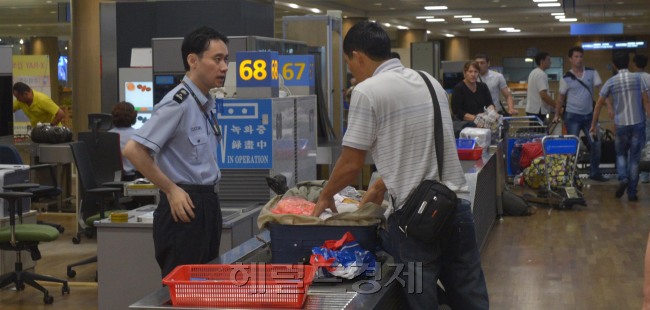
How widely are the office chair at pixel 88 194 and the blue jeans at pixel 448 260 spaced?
Result: 4451 mm

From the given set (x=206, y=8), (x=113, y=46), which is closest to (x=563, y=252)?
(x=206, y=8)

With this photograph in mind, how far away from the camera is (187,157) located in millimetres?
3795

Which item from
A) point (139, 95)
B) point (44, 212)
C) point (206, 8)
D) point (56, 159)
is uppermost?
point (206, 8)

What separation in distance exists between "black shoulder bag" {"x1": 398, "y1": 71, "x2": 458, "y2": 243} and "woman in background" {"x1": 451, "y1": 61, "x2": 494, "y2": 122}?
7.17 meters

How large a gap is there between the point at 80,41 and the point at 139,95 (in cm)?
313

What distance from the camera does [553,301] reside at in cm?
Result: 624

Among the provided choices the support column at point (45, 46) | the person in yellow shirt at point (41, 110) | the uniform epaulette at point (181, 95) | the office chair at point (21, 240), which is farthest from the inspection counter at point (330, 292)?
the support column at point (45, 46)

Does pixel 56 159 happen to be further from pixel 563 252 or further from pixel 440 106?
pixel 440 106

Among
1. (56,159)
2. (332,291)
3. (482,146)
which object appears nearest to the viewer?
(332,291)

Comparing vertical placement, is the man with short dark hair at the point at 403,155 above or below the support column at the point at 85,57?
below

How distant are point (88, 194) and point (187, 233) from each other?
4.09 m

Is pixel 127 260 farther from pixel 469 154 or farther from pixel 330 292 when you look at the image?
pixel 469 154

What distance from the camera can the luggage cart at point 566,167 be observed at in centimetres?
1046

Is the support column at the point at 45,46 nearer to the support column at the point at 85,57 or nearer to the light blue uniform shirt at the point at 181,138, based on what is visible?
the support column at the point at 85,57
